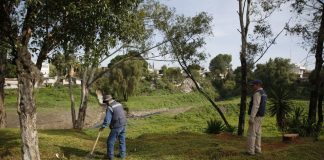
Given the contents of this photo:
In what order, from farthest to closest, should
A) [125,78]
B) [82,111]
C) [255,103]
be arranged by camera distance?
[125,78] < [82,111] < [255,103]

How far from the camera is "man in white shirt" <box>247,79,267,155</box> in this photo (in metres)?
11.2

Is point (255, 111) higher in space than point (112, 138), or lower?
higher

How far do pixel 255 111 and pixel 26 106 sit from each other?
6.41 m

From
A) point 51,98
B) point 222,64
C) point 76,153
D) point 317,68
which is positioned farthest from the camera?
point 222,64

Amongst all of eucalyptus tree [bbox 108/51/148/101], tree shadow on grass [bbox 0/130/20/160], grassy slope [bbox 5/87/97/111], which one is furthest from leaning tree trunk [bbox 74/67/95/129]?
eucalyptus tree [bbox 108/51/148/101]

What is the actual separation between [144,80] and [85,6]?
56742mm

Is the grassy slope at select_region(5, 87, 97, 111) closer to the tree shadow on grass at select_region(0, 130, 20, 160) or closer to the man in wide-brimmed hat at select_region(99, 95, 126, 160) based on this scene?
the tree shadow on grass at select_region(0, 130, 20, 160)

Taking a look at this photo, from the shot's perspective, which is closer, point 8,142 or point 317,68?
point 8,142

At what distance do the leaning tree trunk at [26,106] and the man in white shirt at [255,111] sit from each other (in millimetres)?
6165

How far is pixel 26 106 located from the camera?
10625 millimetres

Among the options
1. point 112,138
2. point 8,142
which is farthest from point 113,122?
point 8,142

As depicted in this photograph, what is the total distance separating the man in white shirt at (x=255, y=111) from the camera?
1120 cm

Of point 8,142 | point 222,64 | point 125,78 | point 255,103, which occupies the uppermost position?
point 222,64

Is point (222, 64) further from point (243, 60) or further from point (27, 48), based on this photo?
point (27, 48)
